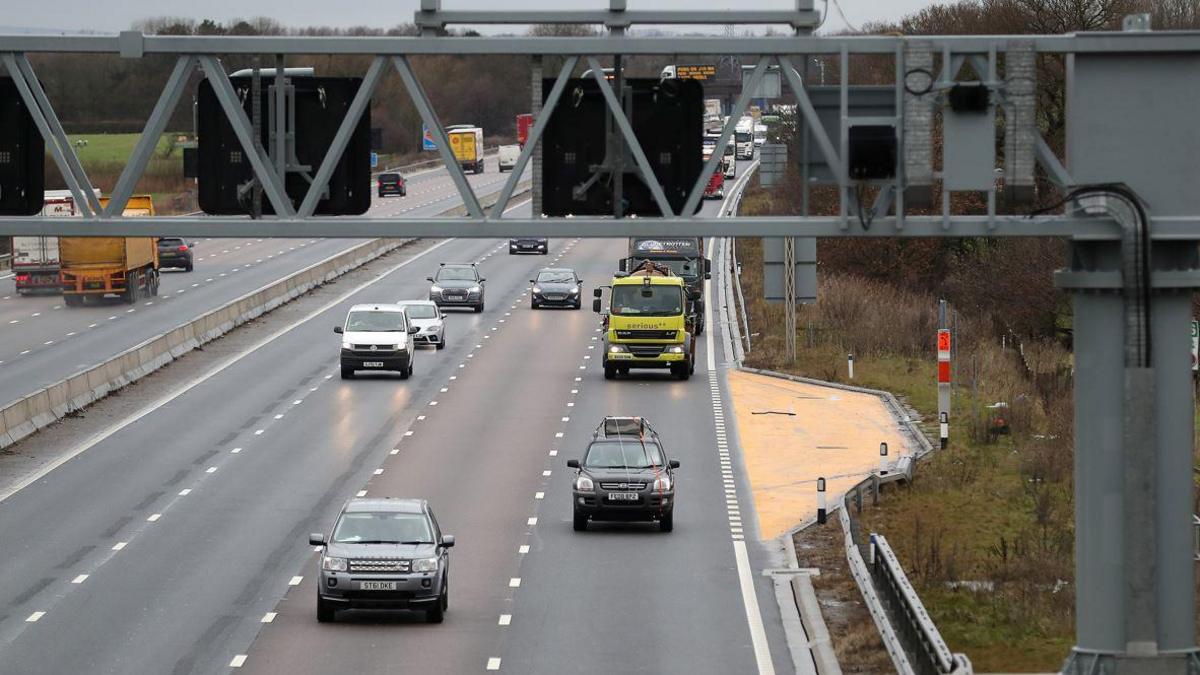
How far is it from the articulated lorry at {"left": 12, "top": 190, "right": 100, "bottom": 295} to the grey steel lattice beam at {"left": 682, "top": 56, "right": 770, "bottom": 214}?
58.5 meters

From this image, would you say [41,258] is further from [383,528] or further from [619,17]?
[619,17]

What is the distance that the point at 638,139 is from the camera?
67.4 feet

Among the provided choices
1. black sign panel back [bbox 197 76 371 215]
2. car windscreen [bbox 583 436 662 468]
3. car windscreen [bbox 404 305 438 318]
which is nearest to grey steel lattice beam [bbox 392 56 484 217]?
black sign panel back [bbox 197 76 371 215]

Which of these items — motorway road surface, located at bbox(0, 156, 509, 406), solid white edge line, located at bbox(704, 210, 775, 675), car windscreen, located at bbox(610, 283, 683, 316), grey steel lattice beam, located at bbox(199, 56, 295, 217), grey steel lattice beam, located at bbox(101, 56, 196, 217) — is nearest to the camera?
grey steel lattice beam, located at bbox(101, 56, 196, 217)

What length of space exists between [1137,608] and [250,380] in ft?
129

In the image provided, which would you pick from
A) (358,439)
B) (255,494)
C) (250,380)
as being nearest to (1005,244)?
(250,380)

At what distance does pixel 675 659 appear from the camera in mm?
25438

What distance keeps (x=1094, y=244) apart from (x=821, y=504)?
54.3 ft

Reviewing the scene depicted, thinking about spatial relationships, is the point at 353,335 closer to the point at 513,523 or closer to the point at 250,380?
the point at 250,380

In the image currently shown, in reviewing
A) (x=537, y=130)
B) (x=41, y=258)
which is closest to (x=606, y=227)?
(x=537, y=130)

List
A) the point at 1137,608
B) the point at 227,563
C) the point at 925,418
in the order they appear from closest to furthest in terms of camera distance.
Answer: the point at 1137,608
the point at 227,563
the point at 925,418

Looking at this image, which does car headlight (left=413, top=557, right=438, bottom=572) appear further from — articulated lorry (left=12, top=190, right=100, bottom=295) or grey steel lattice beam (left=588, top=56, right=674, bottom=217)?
articulated lorry (left=12, top=190, right=100, bottom=295)

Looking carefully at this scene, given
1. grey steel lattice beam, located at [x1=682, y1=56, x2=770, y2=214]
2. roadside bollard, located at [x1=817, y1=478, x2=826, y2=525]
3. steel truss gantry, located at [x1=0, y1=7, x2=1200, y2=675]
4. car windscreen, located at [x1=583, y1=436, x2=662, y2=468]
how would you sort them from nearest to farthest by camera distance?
steel truss gantry, located at [x1=0, y1=7, x2=1200, y2=675] < grey steel lattice beam, located at [x1=682, y1=56, x2=770, y2=214] < car windscreen, located at [x1=583, y1=436, x2=662, y2=468] < roadside bollard, located at [x1=817, y1=478, x2=826, y2=525]

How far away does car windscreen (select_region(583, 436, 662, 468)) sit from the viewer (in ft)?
114
